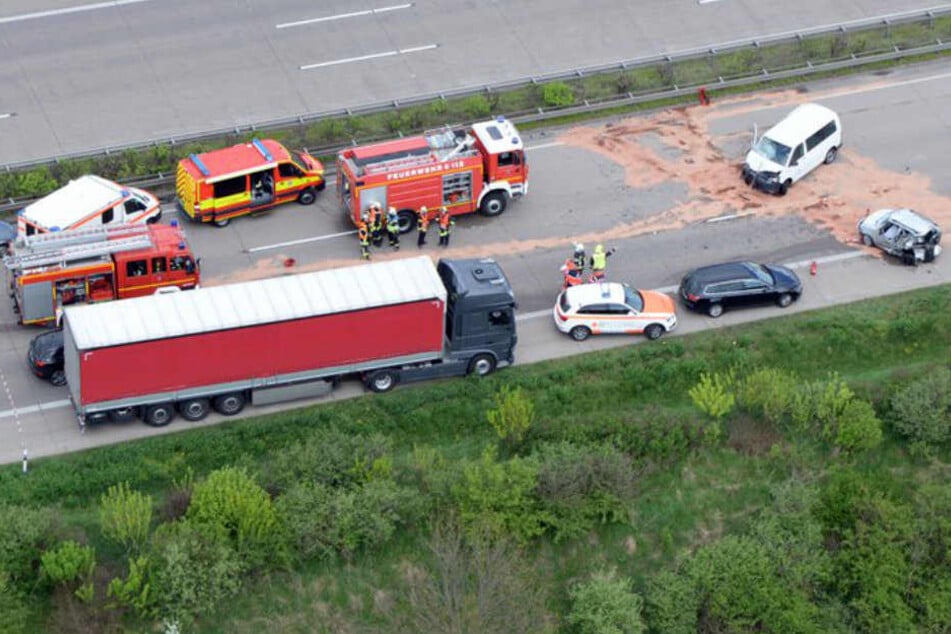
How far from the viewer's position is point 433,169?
51.5m

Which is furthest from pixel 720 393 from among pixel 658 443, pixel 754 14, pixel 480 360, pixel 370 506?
pixel 754 14

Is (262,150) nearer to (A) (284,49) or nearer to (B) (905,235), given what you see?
(A) (284,49)

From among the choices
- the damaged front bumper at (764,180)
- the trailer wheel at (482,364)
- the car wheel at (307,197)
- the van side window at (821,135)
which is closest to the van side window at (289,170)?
the car wheel at (307,197)

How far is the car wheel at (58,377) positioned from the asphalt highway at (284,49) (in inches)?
422

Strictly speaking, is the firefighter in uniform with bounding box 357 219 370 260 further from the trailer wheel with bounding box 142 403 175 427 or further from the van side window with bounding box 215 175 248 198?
the trailer wheel with bounding box 142 403 175 427

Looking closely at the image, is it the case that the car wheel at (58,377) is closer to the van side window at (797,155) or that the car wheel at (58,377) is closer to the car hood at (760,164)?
the car hood at (760,164)

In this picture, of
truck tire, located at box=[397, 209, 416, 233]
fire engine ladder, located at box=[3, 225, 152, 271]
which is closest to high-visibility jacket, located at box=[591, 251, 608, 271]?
truck tire, located at box=[397, 209, 416, 233]

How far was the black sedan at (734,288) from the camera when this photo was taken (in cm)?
4981

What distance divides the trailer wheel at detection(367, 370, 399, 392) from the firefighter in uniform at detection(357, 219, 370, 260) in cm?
570

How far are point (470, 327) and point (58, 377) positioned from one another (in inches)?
420

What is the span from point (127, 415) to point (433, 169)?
11.8 m

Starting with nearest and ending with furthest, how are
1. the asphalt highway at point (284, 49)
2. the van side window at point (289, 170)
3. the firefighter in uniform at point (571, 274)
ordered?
the firefighter in uniform at point (571, 274) → the van side window at point (289, 170) → the asphalt highway at point (284, 49)

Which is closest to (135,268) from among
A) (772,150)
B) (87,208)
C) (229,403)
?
(87,208)

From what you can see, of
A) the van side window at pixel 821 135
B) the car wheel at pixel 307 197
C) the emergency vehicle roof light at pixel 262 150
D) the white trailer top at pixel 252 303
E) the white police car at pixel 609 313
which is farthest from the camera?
the van side window at pixel 821 135
